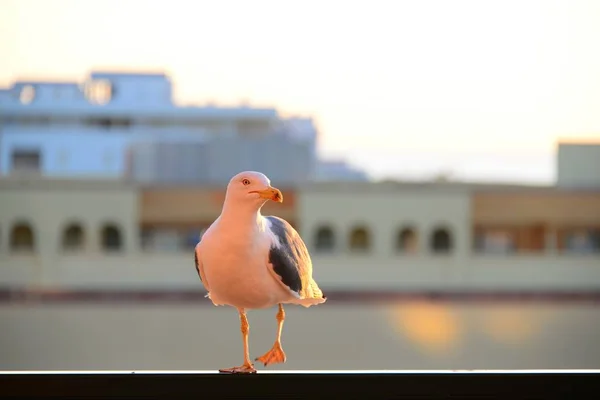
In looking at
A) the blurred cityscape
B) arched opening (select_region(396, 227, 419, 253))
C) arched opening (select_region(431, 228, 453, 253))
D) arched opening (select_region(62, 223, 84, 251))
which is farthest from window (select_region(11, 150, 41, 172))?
arched opening (select_region(431, 228, 453, 253))

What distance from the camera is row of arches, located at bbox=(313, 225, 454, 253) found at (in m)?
22.6

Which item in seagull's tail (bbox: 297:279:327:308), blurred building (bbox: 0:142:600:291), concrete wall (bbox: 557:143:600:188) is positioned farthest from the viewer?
concrete wall (bbox: 557:143:600:188)

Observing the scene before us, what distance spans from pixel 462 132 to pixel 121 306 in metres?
6.41

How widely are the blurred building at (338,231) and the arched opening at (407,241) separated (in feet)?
0.18

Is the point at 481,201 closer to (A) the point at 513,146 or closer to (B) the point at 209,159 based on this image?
(A) the point at 513,146

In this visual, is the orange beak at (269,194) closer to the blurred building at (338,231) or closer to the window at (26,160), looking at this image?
the blurred building at (338,231)

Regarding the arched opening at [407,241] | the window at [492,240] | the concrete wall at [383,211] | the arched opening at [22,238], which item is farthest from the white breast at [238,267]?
the window at [492,240]

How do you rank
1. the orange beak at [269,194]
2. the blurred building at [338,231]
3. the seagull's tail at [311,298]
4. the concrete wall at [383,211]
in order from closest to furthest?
the orange beak at [269,194]
the seagull's tail at [311,298]
the blurred building at [338,231]
the concrete wall at [383,211]

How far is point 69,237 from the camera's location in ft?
75.2

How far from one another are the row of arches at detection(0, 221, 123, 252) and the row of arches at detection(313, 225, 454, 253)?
3.34 meters

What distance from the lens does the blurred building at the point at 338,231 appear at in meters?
21.6

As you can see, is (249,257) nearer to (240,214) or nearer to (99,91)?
(240,214)

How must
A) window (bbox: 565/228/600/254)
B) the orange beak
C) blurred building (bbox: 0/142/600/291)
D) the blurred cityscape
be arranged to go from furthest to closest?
window (bbox: 565/228/600/254) → blurred building (bbox: 0/142/600/291) → the blurred cityscape → the orange beak

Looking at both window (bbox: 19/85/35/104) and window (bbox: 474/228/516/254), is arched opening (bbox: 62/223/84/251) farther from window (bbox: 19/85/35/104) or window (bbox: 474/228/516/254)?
window (bbox: 19/85/35/104)
